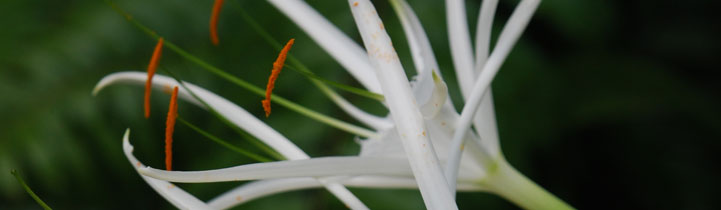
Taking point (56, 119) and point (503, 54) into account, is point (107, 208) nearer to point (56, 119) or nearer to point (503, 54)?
point (56, 119)

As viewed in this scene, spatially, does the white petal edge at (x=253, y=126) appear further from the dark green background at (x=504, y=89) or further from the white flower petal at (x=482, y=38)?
the dark green background at (x=504, y=89)

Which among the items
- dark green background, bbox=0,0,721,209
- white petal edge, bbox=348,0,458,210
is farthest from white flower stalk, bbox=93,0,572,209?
dark green background, bbox=0,0,721,209

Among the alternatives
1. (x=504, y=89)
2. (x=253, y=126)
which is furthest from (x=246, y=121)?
(x=504, y=89)

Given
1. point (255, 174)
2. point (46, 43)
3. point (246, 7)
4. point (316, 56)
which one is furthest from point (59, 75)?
point (255, 174)

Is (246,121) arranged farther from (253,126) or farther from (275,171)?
(275,171)

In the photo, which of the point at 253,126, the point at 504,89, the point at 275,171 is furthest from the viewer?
the point at 504,89

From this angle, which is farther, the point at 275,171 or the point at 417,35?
the point at 417,35

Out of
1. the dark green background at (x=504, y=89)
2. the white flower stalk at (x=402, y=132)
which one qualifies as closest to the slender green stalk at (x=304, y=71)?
the white flower stalk at (x=402, y=132)
